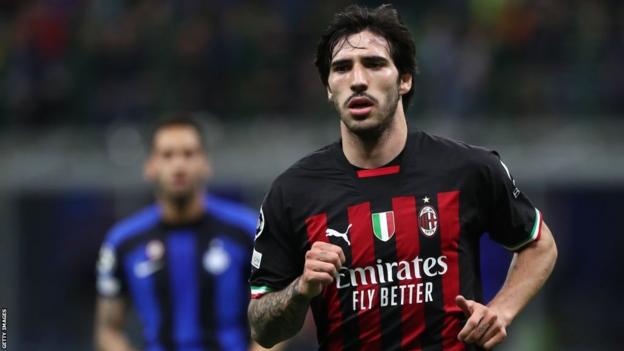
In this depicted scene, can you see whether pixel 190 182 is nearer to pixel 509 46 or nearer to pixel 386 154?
pixel 386 154

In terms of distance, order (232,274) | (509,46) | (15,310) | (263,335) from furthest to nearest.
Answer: (15,310) → (509,46) → (232,274) → (263,335)

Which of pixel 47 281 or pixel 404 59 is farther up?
pixel 404 59

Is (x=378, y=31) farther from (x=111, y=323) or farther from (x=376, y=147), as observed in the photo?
(x=111, y=323)

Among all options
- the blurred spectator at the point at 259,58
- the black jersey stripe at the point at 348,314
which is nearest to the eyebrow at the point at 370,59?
the black jersey stripe at the point at 348,314

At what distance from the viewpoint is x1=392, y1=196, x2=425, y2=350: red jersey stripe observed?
5.10 metres

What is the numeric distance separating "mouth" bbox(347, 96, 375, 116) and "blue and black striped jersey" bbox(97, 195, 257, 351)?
115 inches

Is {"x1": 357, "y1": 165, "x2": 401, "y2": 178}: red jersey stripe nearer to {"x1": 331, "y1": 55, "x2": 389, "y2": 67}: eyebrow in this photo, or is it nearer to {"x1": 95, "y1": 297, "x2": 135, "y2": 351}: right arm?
{"x1": 331, "y1": 55, "x2": 389, "y2": 67}: eyebrow

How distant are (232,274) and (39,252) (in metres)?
7.98

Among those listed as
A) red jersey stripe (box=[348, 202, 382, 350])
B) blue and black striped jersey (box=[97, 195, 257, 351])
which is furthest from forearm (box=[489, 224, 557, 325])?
blue and black striped jersey (box=[97, 195, 257, 351])

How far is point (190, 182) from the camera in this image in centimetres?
796

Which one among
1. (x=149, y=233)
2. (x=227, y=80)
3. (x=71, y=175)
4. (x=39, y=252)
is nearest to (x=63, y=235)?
(x=39, y=252)

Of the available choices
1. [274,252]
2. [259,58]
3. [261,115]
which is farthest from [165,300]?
[259,58]

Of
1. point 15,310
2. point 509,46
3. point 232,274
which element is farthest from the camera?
point 15,310

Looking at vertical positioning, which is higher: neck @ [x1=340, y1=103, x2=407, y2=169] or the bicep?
neck @ [x1=340, y1=103, x2=407, y2=169]
